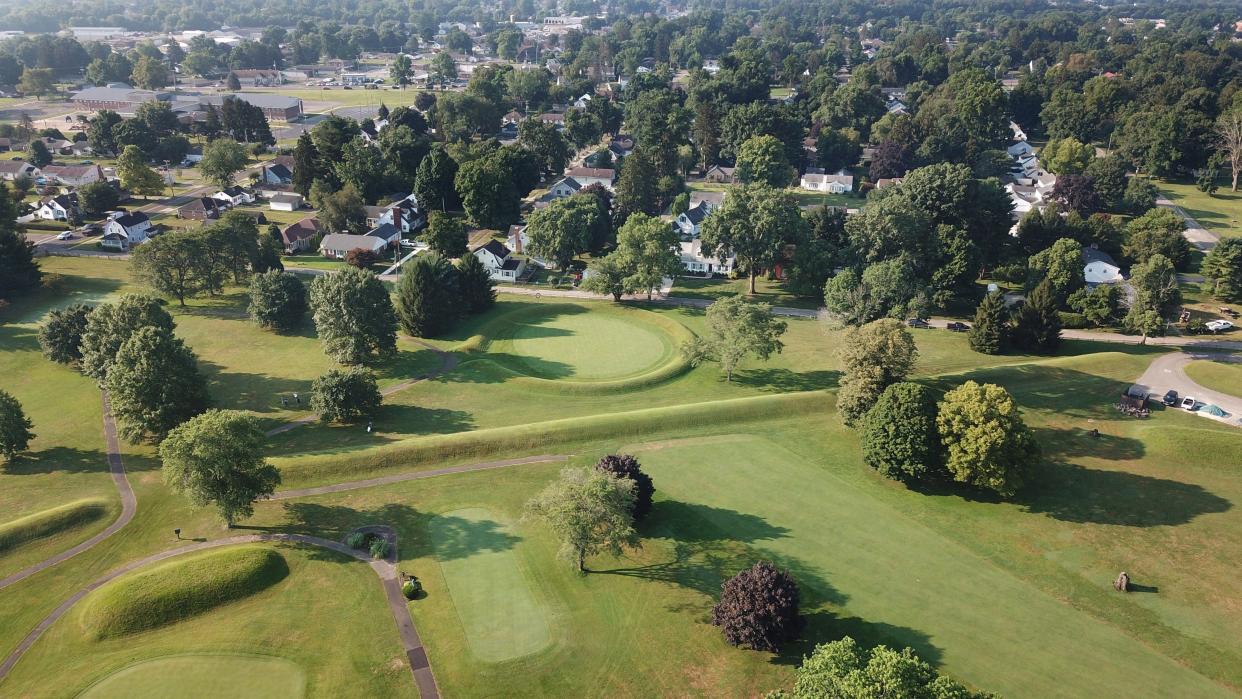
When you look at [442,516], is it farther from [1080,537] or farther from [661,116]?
[661,116]

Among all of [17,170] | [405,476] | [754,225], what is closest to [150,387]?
[405,476]

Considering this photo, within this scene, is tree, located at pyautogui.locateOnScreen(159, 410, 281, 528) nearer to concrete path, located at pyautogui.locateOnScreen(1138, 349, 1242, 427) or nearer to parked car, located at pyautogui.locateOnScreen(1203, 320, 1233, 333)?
concrete path, located at pyautogui.locateOnScreen(1138, 349, 1242, 427)

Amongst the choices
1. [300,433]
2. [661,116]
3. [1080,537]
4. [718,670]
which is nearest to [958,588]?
[1080,537]

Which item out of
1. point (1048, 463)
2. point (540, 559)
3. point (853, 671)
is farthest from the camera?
point (1048, 463)

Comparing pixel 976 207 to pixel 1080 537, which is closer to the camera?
pixel 1080 537

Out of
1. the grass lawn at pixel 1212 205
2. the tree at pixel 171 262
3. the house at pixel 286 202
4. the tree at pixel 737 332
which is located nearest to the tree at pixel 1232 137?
the grass lawn at pixel 1212 205

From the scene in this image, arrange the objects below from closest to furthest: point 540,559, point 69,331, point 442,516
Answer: point 540,559 → point 442,516 → point 69,331

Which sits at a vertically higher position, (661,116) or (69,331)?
(661,116)
